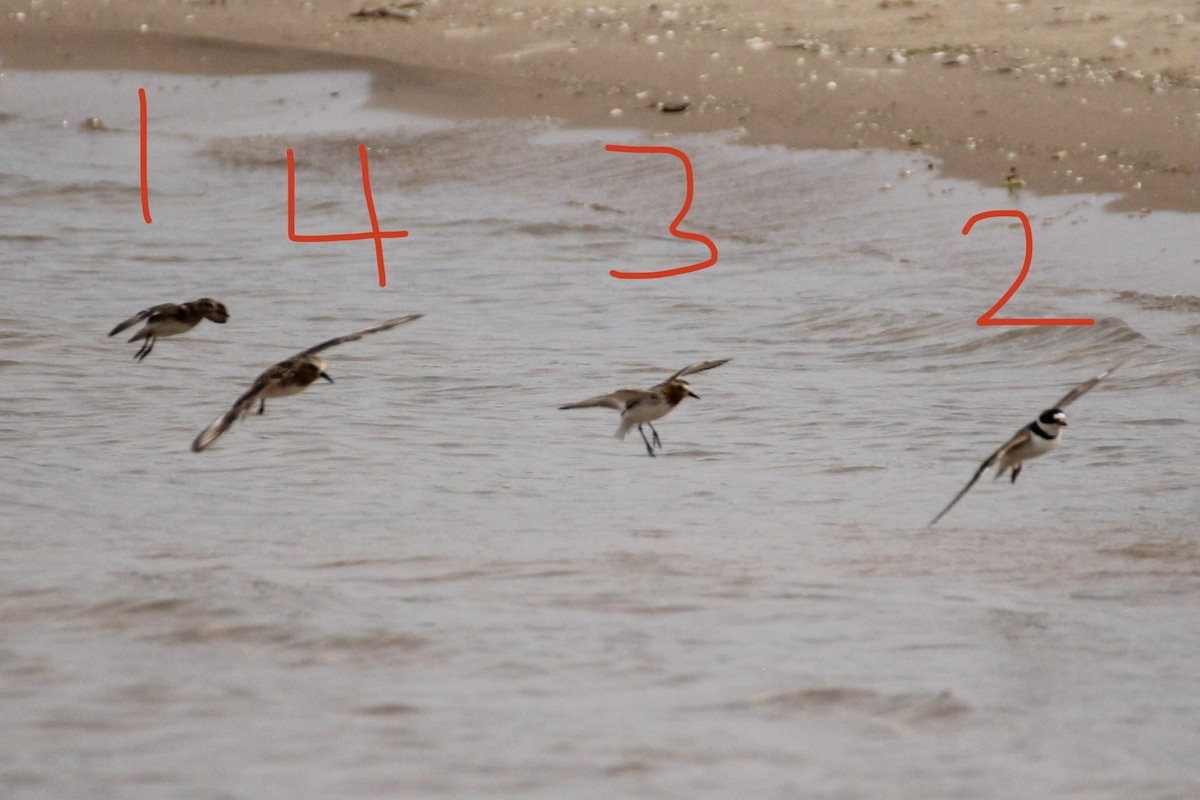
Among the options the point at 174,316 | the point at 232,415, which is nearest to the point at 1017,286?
the point at 174,316

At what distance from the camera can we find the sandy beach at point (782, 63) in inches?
590

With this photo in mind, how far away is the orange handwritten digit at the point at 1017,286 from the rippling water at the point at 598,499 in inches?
3.4

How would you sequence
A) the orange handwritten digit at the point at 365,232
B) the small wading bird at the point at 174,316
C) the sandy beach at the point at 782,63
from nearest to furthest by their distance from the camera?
the small wading bird at the point at 174,316, the sandy beach at the point at 782,63, the orange handwritten digit at the point at 365,232

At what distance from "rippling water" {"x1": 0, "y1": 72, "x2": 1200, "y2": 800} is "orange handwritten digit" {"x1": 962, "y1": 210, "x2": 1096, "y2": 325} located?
0.28 feet

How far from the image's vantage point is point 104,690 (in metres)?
6.46

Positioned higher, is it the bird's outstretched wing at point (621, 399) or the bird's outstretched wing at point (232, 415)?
the bird's outstretched wing at point (232, 415)

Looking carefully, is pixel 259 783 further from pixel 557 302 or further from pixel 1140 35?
pixel 1140 35

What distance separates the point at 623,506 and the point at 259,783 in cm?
350

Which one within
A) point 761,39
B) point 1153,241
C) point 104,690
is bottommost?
point 104,690

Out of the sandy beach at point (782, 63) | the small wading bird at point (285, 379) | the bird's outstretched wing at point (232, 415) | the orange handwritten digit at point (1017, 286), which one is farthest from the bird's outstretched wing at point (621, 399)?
the sandy beach at point (782, 63)

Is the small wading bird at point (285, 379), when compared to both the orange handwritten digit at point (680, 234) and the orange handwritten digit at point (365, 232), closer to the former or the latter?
the orange handwritten digit at point (680, 234)

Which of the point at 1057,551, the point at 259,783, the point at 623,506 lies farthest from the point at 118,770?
the point at 1057,551

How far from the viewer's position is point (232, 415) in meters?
7.68

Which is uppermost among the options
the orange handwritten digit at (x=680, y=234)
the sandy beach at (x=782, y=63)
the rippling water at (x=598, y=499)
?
the sandy beach at (x=782, y=63)
